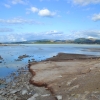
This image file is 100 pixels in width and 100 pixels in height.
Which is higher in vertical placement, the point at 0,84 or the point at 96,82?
the point at 96,82

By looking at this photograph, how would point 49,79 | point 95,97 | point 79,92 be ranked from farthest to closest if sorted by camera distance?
point 49,79 < point 79,92 < point 95,97

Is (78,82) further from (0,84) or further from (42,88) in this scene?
(0,84)

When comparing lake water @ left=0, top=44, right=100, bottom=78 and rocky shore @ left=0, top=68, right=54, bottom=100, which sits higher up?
rocky shore @ left=0, top=68, right=54, bottom=100

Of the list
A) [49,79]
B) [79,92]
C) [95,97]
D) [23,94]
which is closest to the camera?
[95,97]

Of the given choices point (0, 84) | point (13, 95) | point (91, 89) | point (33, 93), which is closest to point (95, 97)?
point (91, 89)

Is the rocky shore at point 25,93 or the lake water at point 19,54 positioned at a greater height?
the rocky shore at point 25,93

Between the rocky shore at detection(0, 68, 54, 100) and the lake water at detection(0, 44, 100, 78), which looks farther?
the lake water at detection(0, 44, 100, 78)

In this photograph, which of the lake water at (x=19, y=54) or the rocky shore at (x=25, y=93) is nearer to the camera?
the rocky shore at (x=25, y=93)

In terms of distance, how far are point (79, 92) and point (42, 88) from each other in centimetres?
470

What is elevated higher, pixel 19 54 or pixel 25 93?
pixel 25 93

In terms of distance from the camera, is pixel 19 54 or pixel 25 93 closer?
pixel 25 93

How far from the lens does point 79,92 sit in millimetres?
16016

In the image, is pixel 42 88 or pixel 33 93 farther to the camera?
pixel 42 88

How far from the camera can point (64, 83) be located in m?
19.3
